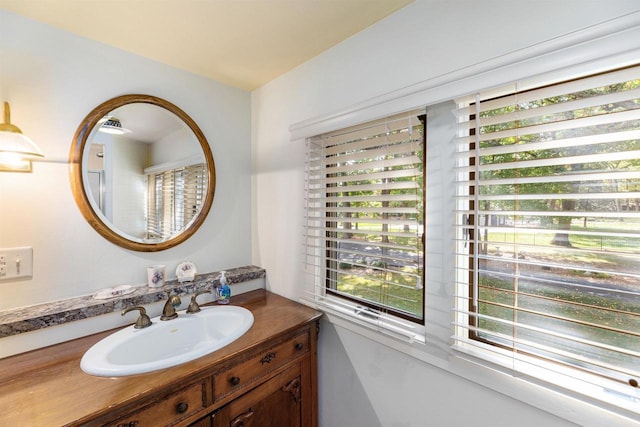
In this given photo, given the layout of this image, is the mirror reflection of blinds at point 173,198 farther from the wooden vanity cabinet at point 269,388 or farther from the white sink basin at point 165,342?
the wooden vanity cabinet at point 269,388

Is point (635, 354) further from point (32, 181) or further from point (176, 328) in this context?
point (32, 181)

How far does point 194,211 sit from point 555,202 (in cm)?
176

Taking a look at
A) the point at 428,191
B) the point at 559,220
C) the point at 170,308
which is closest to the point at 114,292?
the point at 170,308

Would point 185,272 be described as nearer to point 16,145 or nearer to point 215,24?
point 16,145

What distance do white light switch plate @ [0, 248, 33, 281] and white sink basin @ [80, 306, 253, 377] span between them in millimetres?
465

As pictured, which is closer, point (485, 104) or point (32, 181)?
point (485, 104)

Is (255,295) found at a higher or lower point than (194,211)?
lower

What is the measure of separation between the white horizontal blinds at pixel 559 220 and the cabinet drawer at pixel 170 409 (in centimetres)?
101

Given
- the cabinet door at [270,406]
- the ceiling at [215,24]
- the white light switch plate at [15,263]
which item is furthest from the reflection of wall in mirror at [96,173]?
the cabinet door at [270,406]

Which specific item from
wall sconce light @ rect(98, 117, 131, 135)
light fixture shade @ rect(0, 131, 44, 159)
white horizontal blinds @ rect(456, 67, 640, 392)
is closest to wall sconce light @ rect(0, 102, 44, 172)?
light fixture shade @ rect(0, 131, 44, 159)

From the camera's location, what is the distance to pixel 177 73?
1.62m

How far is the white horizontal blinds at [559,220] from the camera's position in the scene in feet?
2.46

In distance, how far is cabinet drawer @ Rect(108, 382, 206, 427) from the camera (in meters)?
0.85

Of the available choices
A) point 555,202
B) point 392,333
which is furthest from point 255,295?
point 555,202
